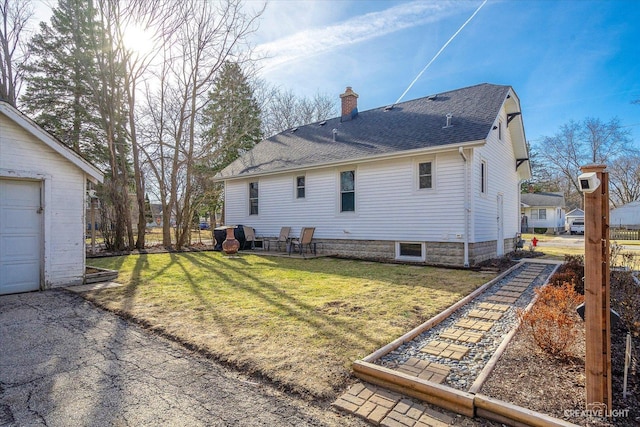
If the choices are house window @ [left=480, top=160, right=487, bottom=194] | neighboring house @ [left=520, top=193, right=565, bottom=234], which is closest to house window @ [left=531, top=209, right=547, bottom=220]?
neighboring house @ [left=520, top=193, right=565, bottom=234]

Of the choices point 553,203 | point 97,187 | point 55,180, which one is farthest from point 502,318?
point 553,203

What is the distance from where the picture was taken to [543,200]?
3422 cm

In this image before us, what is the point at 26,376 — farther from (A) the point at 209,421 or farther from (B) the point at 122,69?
(B) the point at 122,69

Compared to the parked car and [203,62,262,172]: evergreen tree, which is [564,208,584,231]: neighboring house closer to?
the parked car

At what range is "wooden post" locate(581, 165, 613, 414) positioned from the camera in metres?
2.22

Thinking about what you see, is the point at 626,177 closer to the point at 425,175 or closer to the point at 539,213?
the point at 539,213

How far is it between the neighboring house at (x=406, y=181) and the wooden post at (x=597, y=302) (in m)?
6.81

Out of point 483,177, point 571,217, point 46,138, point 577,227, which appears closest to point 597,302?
point 46,138

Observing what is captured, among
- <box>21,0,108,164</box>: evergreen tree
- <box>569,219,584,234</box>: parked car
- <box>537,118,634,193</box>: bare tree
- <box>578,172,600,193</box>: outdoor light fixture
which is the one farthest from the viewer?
<box>537,118,634,193</box>: bare tree

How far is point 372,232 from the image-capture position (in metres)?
10.9

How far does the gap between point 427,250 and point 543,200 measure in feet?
105

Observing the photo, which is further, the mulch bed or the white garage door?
the white garage door

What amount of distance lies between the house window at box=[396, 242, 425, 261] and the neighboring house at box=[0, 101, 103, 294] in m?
8.46

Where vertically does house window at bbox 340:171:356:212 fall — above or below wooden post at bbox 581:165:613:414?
above
